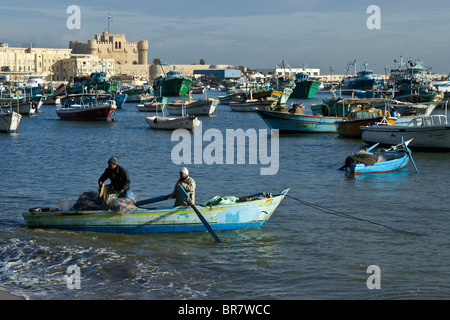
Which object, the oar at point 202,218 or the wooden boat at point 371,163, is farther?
the wooden boat at point 371,163

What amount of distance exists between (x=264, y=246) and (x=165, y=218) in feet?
7.87

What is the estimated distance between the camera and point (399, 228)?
623 inches

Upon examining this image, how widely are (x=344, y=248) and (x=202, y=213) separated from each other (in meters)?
3.30

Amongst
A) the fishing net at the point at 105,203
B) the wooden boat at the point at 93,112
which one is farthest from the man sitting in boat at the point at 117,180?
the wooden boat at the point at 93,112

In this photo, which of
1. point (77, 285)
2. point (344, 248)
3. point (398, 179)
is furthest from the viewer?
point (398, 179)

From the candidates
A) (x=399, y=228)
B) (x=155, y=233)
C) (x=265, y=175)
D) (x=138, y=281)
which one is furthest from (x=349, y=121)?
(x=138, y=281)

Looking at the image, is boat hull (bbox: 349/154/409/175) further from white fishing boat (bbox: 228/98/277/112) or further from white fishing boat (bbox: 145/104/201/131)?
white fishing boat (bbox: 228/98/277/112)

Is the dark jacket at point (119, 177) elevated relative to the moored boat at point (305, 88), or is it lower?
lower

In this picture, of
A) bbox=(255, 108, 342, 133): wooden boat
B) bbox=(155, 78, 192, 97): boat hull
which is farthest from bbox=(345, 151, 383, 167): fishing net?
bbox=(155, 78, 192, 97): boat hull

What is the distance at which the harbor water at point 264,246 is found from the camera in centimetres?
1147

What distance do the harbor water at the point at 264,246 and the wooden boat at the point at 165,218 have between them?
206 millimetres

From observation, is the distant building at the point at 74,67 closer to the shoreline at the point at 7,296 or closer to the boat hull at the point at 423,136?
the boat hull at the point at 423,136

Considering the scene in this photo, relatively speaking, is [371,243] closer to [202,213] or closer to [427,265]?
[427,265]

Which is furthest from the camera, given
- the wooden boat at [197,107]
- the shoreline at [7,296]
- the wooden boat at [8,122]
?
the wooden boat at [197,107]
